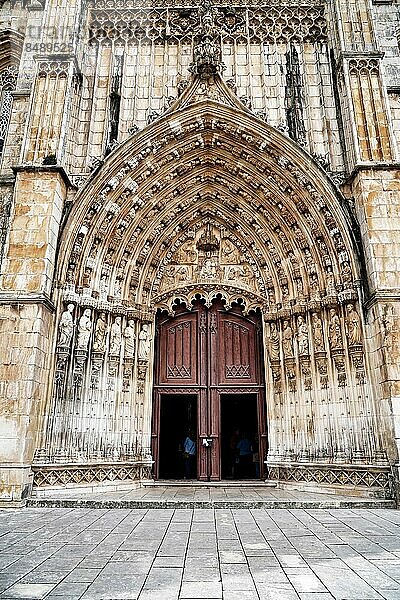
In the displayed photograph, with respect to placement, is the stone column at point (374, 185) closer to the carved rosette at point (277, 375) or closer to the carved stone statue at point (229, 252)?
the carved rosette at point (277, 375)

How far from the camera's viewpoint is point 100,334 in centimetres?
899

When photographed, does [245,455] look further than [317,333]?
Yes

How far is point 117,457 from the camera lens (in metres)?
8.70

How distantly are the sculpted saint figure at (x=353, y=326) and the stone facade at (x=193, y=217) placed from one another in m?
0.04

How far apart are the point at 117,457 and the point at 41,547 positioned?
4281mm

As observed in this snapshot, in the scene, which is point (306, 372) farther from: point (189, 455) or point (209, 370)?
point (189, 455)

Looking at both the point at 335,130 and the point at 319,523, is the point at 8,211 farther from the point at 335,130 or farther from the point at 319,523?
the point at 319,523

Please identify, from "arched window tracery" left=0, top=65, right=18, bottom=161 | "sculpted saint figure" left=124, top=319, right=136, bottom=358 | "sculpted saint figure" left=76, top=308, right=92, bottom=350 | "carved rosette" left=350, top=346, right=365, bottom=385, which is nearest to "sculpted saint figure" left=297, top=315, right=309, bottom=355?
"carved rosette" left=350, top=346, right=365, bottom=385

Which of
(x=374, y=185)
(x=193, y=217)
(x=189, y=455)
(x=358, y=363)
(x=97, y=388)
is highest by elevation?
(x=193, y=217)

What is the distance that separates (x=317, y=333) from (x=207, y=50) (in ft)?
21.1

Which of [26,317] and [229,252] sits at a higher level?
[229,252]

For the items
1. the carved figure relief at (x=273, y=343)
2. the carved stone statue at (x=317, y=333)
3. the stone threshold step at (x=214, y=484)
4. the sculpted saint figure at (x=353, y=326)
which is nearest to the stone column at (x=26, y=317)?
the stone threshold step at (x=214, y=484)

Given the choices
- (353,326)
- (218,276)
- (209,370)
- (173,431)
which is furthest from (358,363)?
(173,431)

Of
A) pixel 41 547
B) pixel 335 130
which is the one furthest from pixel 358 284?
pixel 41 547
